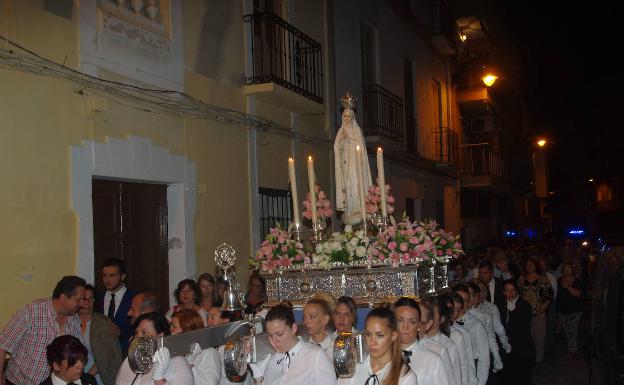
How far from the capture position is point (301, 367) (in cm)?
479

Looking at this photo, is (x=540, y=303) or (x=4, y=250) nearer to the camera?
(x=4, y=250)

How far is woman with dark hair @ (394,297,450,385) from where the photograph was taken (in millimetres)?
4629

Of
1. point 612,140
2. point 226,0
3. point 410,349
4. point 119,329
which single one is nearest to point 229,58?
point 226,0

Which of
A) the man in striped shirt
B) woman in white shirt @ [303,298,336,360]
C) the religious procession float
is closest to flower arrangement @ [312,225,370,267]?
the religious procession float

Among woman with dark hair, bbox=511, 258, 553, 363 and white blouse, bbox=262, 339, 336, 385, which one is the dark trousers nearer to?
woman with dark hair, bbox=511, 258, 553, 363

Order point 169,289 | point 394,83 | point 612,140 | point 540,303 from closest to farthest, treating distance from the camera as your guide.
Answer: point 169,289, point 540,303, point 394,83, point 612,140

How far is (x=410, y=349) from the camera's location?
492 centimetres

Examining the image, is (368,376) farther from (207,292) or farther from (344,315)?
(207,292)

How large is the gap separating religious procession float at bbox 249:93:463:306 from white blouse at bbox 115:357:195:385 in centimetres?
169

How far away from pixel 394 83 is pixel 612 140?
90.6 feet

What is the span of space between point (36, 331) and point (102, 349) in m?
0.56

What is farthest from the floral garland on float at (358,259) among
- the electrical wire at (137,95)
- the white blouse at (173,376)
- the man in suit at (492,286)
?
the man in suit at (492,286)

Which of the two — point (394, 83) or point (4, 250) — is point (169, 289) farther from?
point (394, 83)

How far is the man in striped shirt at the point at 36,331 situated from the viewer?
228 inches
